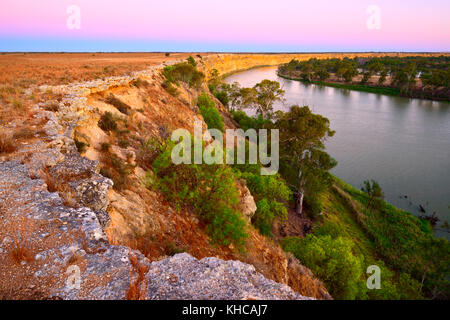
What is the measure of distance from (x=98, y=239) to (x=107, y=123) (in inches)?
341

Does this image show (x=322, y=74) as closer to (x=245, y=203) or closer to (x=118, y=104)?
(x=118, y=104)

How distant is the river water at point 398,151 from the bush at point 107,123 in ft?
71.4

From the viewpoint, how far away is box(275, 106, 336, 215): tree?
1842 cm

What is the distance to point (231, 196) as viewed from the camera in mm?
9539

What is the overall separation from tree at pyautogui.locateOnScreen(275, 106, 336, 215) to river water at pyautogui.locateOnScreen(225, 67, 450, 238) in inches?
241

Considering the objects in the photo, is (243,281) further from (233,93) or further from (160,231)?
(233,93)

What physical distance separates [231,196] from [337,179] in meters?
17.4

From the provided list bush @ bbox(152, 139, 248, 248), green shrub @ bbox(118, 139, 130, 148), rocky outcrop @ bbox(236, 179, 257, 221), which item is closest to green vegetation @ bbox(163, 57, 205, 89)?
green shrub @ bbox(118, 139, 130, 148)

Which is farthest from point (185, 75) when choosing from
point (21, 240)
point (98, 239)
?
point (21, 240)

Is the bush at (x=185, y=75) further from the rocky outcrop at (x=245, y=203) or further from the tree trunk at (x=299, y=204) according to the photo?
the rocky outcrop at (x=245, y=203)

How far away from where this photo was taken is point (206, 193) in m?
9.55
